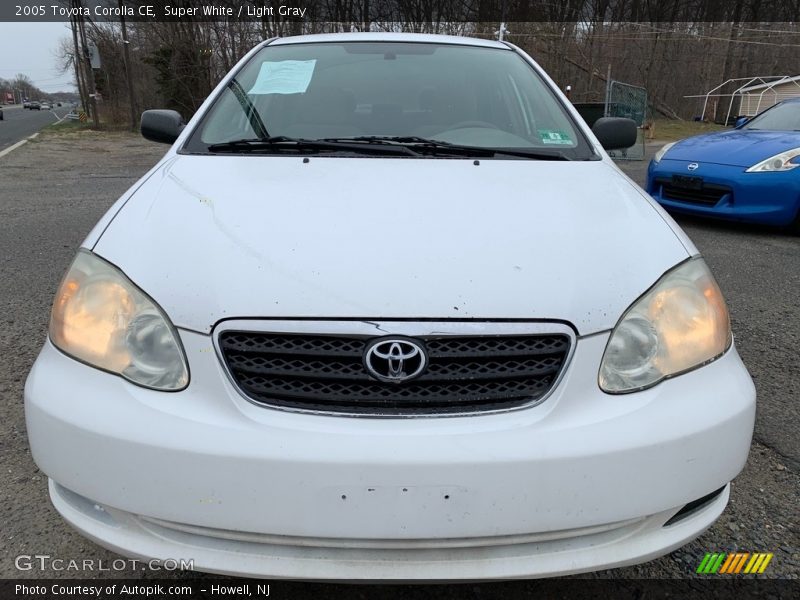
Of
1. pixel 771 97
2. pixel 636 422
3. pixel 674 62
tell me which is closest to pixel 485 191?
pixel 636 422

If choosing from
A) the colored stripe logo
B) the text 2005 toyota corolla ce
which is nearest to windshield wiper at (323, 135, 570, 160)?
the text 2005 toyota corolla ce

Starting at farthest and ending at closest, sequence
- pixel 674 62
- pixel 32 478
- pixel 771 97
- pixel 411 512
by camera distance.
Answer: pixel 674 62
pixel 771 97
pixel 32 478
pixel 411 512

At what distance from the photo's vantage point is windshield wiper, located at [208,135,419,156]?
6.81 feet

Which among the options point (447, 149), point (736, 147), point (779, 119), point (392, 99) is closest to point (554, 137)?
point (447, 149)

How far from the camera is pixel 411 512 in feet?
3.90

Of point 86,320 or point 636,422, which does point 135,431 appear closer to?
point 86,320

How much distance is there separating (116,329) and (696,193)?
5599 mm

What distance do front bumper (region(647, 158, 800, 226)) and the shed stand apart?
23.6m

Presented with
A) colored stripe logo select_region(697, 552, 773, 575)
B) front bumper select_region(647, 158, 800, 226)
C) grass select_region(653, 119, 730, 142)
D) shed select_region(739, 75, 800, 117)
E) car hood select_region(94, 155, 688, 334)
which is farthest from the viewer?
shed select_region(739, 75, 800, 117)

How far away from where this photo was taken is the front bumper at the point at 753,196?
5254mm

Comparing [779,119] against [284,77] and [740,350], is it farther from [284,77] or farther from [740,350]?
[284,77]

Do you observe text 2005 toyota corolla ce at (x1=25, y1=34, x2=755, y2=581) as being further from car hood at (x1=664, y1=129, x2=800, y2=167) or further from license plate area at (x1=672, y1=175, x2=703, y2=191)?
car hood at (x1=664, y1=129, x2=800, y2=167)

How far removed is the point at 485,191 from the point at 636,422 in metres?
0.78

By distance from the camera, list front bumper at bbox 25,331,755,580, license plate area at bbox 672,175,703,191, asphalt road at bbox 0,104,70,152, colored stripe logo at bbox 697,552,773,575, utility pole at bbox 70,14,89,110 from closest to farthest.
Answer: front bumper at bbox 25,331,755,580 < colored stripe logo at bbox 697,552,773,575 < license plate area at bbox 672,175,703,191 < asphalt road at bbox 0,104,70,152 < utility pole at bbox 70,14,89,110
